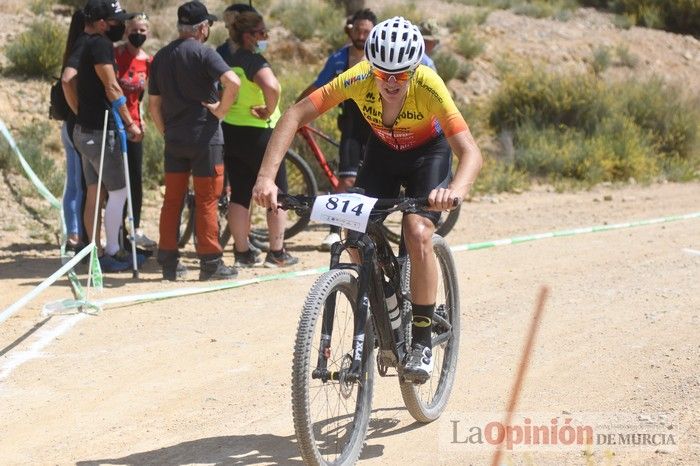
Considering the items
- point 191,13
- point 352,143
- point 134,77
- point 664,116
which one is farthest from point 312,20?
point 191,13

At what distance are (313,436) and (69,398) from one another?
1.99 meters

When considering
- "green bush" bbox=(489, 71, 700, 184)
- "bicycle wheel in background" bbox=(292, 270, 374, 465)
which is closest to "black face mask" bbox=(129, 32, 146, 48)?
"bicycle wheel in background" bbox=(292, 270, 374, 465)

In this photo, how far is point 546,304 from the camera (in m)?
8.41

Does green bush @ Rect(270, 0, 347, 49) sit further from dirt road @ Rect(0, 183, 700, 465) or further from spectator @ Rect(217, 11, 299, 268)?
spectator @ Rect(217, 11, 299, 268)

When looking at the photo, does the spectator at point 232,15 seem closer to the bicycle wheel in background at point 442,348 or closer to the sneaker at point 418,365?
the bicycle wheel in background at point 442,348

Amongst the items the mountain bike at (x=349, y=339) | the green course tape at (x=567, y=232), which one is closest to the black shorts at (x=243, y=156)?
the green course tape at (x=567, y=232)

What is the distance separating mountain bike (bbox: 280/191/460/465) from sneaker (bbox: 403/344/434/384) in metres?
0.04

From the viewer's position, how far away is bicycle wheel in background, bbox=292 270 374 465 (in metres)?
4.75

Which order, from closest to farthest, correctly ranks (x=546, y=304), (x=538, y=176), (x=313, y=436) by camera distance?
(x=313, y=436) < (x=546, y=304) < (x=538, y=176)

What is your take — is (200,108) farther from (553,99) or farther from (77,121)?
(553,99)

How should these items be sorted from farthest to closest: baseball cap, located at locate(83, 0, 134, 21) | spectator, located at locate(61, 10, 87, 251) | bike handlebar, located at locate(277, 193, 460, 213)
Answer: spectator, located at locate(61, 10, 87, 251), baseball cap, located at locate(83, 0, 134, 21), bike handlebar, located at locate(277, 193, 460, 213)

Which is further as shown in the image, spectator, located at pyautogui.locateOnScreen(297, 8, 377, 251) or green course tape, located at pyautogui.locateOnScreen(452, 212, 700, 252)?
green course tape, located at pyautogui.locateOnScreen(452, 212, 700, 252)

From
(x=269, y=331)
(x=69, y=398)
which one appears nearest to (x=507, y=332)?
(x=269, y=331)

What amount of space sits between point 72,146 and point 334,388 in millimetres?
5473
